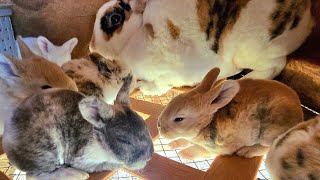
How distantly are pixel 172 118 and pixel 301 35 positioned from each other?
0.52 metres

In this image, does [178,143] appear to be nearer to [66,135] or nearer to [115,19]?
[66,135]

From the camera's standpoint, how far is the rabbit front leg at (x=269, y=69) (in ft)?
3.15

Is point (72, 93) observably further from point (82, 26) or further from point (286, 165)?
point (82, 26)

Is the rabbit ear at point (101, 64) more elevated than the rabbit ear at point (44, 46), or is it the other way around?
the rabbit ear at point (101, 64)

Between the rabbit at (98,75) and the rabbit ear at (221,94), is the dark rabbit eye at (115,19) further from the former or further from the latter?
the rabbit ear at (221,94)

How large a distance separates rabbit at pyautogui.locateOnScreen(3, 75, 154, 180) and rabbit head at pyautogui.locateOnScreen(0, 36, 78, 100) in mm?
89

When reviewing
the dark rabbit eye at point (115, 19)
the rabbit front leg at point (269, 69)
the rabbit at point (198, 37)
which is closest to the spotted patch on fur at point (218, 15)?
the rabbit at point (198, 37)

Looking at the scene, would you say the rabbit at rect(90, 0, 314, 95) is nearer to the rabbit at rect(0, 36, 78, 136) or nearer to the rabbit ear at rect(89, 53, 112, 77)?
the rabbit ear at rect(89, 53, 112, 77)

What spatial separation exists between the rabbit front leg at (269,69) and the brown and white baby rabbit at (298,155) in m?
0.43

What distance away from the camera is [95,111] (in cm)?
50

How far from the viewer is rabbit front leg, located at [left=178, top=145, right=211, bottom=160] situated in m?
0.71

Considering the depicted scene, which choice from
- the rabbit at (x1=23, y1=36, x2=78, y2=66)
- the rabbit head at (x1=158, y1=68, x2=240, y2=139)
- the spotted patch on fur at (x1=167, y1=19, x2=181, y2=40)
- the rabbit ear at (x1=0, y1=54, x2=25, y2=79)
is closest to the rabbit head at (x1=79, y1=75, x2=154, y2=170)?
the rabbit head at (x1=158, y1=68, x2=240, y2=139)

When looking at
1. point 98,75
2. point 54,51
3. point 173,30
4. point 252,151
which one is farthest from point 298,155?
point 54,51

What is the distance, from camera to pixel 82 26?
4.92ft
